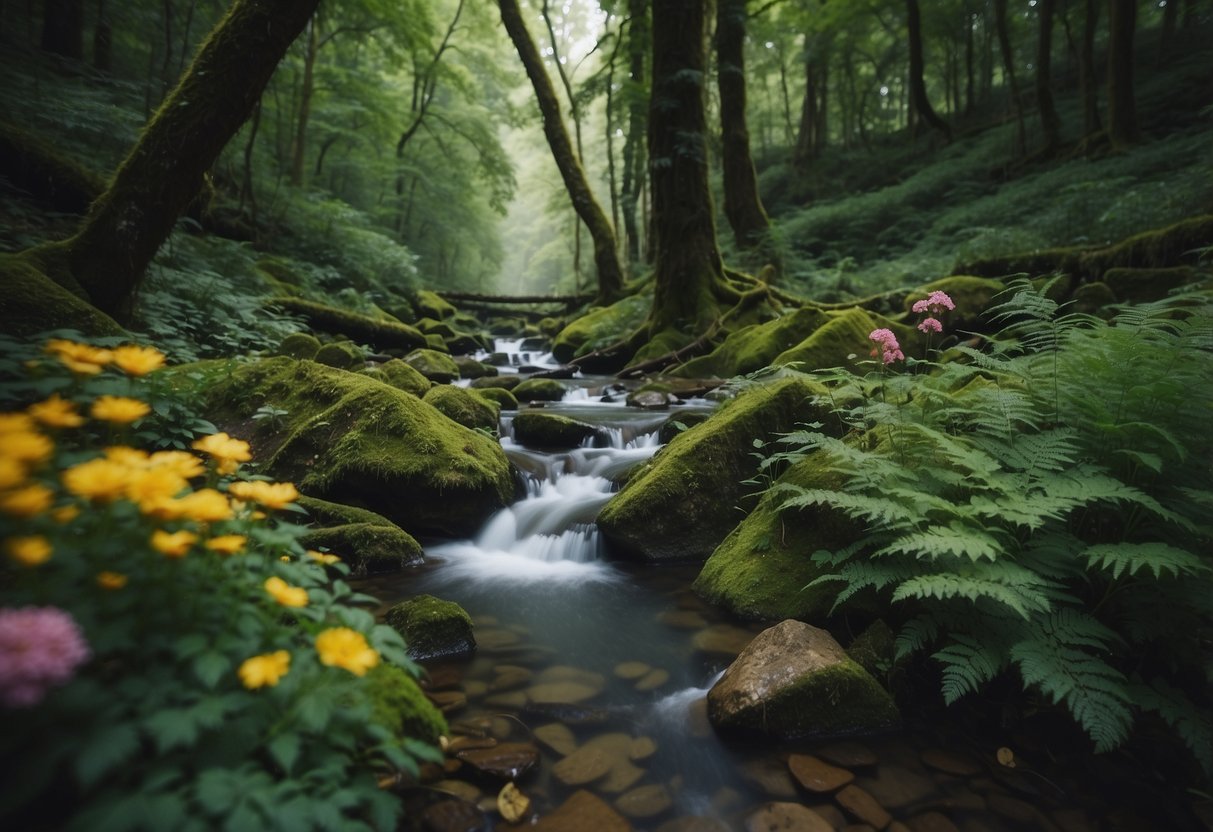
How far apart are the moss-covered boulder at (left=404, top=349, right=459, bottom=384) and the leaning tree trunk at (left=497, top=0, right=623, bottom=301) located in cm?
669

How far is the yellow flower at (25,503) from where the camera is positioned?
107cm

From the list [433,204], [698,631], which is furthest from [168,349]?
[433,204]

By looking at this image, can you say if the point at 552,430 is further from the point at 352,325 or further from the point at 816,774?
the point at 352,325

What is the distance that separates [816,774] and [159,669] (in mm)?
2239

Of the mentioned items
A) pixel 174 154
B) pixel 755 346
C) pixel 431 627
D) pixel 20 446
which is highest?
pixel 174 154

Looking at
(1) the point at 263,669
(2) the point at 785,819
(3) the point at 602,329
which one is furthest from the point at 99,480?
(3) the point at 602,329

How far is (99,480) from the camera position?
120cm

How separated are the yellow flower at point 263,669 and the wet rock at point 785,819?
1.71m

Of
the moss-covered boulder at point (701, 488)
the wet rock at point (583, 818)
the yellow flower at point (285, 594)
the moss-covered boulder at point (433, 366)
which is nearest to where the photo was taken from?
the yellow flower at point (285, 594)

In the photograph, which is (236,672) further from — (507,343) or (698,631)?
(507,343)

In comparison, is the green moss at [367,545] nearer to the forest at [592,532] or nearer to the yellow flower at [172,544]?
the forest at [592,532]

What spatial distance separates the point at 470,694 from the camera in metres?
2.65

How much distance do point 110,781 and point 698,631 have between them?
2.75 m

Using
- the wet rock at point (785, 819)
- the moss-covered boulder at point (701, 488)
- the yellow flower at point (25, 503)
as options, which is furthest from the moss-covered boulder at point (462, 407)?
the yellow flower at point (25, 503)
